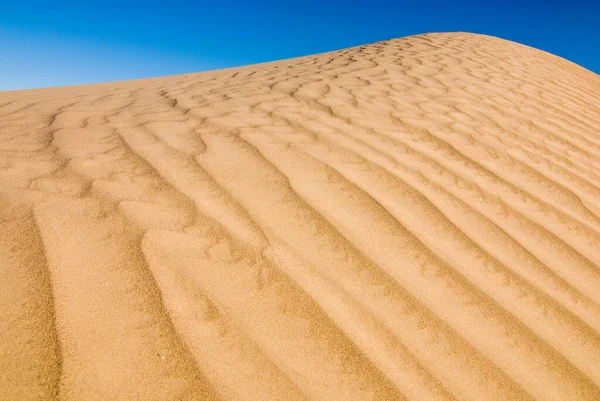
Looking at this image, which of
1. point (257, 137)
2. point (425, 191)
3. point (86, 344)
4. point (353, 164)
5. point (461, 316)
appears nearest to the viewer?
point (86, 344)

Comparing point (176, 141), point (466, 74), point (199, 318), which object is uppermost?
point (466, 74)

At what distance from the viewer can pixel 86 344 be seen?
34.5 inches

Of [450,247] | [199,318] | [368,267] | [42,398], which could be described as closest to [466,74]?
[450,247]

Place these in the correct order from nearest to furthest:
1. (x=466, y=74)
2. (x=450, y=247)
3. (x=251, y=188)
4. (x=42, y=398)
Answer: (x=42, y=398) < (x=450, y=247) < (x=251, y=188) < (x=466, y=74)

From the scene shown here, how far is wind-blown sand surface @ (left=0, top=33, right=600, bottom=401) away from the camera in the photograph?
896 millimetres

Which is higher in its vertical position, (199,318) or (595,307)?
(595,307)

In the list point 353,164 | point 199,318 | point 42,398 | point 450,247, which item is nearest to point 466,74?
point 353,164

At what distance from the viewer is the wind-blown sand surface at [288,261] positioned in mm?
896

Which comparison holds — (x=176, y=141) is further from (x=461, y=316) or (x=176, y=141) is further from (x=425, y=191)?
(x=461, y=316)

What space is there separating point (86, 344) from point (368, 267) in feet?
2.60

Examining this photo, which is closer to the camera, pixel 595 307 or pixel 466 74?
pixel 595 307

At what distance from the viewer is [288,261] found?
121 cm

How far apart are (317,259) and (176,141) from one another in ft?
3.45

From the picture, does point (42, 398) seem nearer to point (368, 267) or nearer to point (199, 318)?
point (199, 318)
